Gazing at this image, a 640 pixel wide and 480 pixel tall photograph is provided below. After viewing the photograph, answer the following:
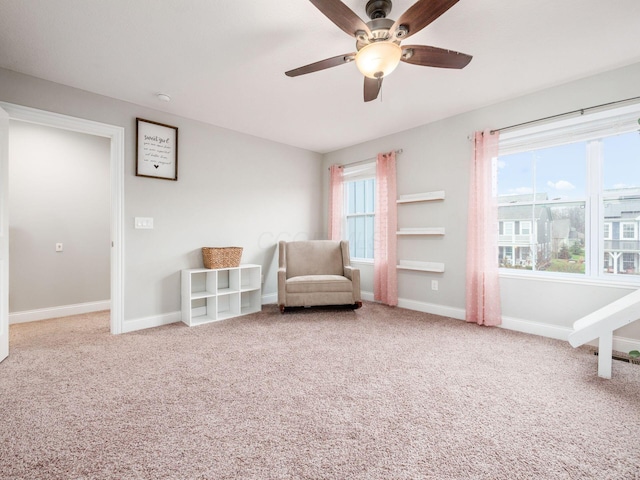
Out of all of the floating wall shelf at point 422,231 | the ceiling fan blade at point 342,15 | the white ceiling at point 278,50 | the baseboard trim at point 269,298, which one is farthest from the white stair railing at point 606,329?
the baseboard trim at point 269,298

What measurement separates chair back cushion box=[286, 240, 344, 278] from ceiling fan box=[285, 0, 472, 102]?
2.54 metres

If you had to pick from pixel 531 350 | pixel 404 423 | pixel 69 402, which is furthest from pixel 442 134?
pixel 69 402

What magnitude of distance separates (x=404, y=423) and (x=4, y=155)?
11.3 feet

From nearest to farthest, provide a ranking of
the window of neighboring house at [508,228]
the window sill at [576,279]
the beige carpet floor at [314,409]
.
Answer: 1. the beige carpet floor at [314,409]
2. the window sill at [576,279]
3. the window of neighboring house at [508,228]

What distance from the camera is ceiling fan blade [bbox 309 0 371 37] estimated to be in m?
1.45

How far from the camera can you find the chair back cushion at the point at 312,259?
416cm

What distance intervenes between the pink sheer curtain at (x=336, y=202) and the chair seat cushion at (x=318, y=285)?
45.5 inches

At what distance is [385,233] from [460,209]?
103cm

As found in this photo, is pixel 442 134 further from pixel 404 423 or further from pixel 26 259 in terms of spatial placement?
pixel 26 259

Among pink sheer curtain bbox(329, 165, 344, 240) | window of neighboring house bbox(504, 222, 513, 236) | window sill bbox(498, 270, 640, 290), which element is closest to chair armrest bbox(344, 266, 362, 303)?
pink sheer curtain bbox(329, 165, 344, 240)

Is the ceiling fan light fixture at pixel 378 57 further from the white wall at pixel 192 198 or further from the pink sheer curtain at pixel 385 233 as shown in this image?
the white wall at pixel 192 198

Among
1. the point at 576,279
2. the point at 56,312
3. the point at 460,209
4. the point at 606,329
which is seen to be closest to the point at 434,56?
the point at 460,209

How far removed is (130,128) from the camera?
3127 millimetres

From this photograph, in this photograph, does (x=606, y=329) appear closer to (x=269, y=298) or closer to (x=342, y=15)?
(x=342, y=15)
